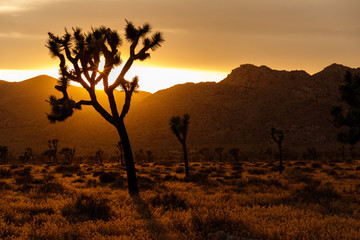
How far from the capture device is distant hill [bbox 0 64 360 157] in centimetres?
9306

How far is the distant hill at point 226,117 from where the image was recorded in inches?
3664

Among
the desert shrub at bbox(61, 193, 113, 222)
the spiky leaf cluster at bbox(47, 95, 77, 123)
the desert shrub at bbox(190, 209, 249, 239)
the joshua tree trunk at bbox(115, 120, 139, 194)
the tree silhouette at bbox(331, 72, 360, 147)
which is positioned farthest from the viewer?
the tree silhouette at bbox(331, 72, 360, 147)

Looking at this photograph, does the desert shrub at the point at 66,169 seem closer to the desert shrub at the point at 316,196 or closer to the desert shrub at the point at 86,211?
the desert shrub at the point at 86,211

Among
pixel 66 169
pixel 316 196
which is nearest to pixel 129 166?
pixel 316 196

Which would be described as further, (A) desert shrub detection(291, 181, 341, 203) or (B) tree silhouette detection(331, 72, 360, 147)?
(B) tree silhouette detection(331, 72, 360, 147)

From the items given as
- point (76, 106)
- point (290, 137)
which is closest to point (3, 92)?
point (290, 137)

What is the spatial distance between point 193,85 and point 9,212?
396 feet

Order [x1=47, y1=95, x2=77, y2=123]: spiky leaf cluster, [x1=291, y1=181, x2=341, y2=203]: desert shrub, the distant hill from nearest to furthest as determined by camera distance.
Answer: [x1=291, y1=181, x2=341, y2=203]: desert shrub < [x1=47, y1=95, x2=77, y2=123]: spiky leaf cluster < the distant hill

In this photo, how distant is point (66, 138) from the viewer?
108 m

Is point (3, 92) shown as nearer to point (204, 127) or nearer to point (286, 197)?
point (204, 127)

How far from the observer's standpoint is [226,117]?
10512 centimetres

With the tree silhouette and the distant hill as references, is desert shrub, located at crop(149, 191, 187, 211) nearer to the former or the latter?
the tree silhouette

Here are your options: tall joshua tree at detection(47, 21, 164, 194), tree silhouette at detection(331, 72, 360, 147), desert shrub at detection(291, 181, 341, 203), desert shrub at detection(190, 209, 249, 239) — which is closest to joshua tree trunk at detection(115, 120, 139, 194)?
tall joshua tree at detection(47, 21, 164, 194)

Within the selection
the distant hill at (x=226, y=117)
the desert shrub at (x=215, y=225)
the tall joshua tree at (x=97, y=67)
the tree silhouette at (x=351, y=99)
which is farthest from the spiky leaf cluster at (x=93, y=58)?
the distant hill at (x=226, y=117)
